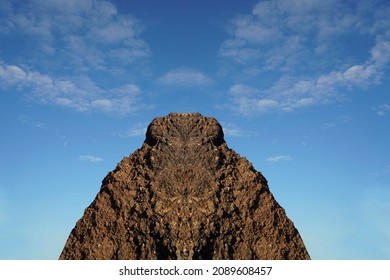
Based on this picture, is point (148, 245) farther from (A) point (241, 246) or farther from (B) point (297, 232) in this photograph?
(B) point (297, 232)

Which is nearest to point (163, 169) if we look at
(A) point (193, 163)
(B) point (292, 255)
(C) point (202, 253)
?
(A) point (193, 163)

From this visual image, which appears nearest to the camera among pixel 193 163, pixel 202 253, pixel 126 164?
pixel 202 253

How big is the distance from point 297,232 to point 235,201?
6.96ft

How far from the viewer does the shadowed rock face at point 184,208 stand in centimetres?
1030

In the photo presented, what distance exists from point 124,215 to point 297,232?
452cm

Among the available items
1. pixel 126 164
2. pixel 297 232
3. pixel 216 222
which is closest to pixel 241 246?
pixel 216 222

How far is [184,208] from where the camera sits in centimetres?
1040

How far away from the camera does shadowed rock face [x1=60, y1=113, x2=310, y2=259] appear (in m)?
10.3

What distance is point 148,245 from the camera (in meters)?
10.3

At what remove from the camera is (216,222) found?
10398 millimetres

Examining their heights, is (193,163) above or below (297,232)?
above
